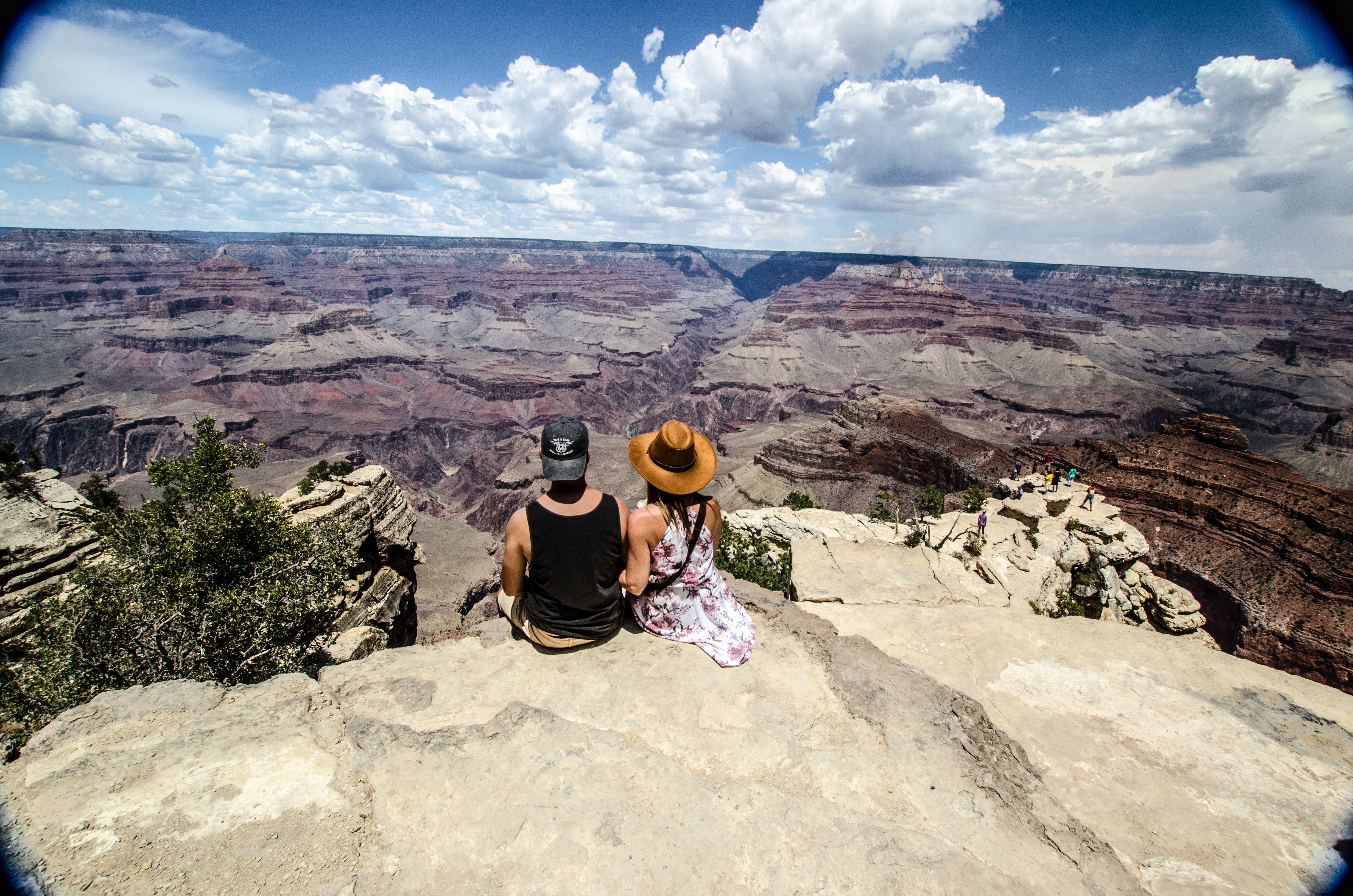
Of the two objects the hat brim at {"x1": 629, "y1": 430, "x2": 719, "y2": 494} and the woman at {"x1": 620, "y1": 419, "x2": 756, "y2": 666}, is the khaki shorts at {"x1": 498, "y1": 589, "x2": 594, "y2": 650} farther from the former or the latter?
the hat brim at {"x1": 629, "y1": 430, "x2": 719, "y2": 494}

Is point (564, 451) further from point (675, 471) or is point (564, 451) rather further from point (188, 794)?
point (188, 794)

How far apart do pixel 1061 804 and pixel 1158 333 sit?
23857 cm

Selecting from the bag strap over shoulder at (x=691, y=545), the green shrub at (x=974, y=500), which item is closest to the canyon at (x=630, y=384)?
the bag strap over shoulder at (x=691, y=545)

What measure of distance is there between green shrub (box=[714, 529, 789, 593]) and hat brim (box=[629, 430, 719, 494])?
4306mm

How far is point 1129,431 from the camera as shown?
9769 cm

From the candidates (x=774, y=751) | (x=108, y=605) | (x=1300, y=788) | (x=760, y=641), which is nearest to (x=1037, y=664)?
(x=1300, y=788)

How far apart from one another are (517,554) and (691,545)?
195cm

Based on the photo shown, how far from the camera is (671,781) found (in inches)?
188

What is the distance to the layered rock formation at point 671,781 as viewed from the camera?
12.7 feet

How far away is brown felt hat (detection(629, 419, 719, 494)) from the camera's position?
606 centimetres

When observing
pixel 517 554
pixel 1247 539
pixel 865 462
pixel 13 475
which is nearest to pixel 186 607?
pixel 517 554

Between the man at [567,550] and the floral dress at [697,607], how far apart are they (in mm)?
548

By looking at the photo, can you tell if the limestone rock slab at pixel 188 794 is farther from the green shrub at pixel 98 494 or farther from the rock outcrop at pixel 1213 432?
the rock outcrop at pixel 1213 432

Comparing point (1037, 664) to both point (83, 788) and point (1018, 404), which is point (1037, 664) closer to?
point (83, 788)
